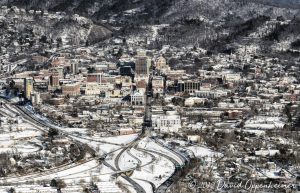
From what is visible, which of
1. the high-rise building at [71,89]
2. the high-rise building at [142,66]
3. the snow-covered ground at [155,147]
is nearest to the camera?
the snow-covered ground at [155,147]

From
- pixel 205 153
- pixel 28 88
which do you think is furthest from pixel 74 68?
pixel 205 153

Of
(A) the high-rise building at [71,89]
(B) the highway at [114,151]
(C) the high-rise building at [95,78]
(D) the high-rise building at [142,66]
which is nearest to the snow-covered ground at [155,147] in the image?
(B) the highway at [114,151]

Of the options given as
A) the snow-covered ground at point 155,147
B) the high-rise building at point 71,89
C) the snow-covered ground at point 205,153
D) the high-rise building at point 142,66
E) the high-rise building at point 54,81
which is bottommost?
the snow-covered ground at point 155,147

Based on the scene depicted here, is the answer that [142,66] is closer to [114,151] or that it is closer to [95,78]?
[95,78]

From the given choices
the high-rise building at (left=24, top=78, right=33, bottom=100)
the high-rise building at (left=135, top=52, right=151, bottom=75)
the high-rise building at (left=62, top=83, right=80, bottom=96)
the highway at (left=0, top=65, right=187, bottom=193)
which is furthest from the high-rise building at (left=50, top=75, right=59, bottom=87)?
the high-rise building at (left=135, top=52, right=151, bottom=75)

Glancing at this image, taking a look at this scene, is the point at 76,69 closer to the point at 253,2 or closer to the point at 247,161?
the point at 247,161

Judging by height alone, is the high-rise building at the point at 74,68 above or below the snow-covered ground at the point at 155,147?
above

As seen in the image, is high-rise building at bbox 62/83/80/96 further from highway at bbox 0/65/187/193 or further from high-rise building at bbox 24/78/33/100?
highway at bbox 0/65/187/193

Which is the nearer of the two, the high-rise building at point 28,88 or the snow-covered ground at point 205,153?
the snow-covered ground at point 205,153

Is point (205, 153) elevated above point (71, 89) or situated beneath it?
situated beneath

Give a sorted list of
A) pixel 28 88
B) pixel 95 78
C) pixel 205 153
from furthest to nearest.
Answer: pixel 95 78
pixel 28 88
pixel 205 153

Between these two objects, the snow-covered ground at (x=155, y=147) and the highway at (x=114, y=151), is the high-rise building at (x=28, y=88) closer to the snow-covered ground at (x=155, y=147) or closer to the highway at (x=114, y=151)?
the highway at (x=114, y=151)

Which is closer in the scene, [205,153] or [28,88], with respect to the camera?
[205,153]
